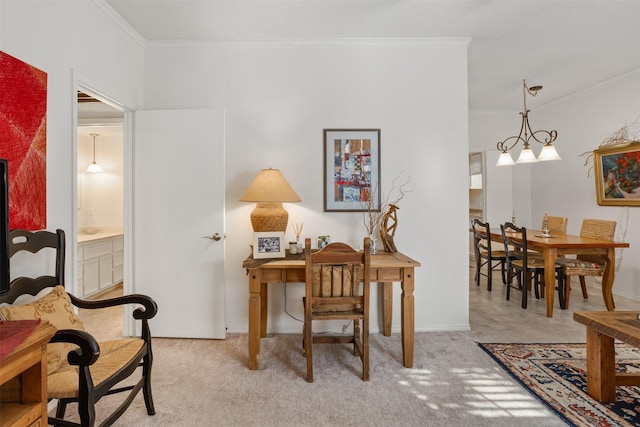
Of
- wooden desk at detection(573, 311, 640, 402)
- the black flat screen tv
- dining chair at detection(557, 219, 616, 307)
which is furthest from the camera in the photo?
dining chair at detection(557, 219, 616, 307)

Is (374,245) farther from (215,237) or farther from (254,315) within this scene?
(215,237)

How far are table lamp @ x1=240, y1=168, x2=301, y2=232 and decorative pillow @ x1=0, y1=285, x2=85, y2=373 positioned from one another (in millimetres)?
1376

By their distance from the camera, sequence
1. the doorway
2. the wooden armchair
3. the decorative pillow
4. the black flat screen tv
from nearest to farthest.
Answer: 1. the black flat screen tv
2. the wooden armchair
3. the decorative pillow
4. the doorway

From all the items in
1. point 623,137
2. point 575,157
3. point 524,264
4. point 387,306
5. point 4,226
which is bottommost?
point 387,306

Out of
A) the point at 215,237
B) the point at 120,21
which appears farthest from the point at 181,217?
the point at 120,21

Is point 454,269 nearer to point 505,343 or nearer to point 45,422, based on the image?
point 505,343

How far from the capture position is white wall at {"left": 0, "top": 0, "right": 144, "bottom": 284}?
73.5 inches

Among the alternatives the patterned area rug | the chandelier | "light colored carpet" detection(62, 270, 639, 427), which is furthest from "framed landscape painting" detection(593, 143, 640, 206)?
the patterned area rug

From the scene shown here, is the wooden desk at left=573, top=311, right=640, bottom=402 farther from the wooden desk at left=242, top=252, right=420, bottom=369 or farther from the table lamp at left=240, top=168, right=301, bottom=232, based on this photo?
the table lamp at left=240, top=168, right=301, bottom=232

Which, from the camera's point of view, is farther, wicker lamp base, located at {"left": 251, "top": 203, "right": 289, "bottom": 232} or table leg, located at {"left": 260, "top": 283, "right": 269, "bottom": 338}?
table leg, located at {"left": 260, "top": 283, "right": 269, "bottom": 338}

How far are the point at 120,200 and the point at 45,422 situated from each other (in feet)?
14.7

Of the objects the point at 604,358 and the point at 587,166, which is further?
the point at 587,166

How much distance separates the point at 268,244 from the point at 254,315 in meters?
0.59

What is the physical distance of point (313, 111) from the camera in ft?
10.5
